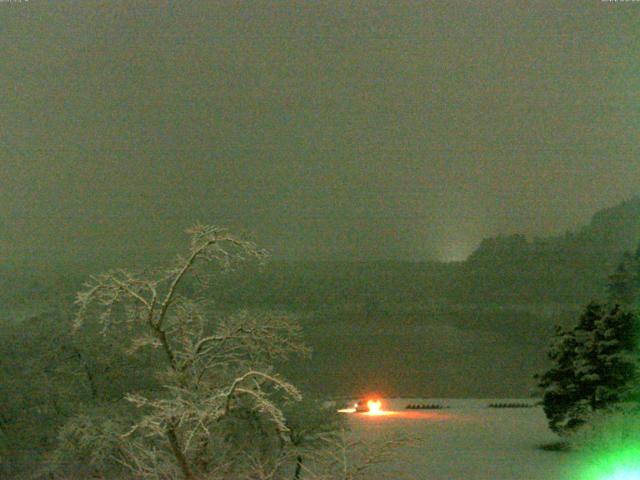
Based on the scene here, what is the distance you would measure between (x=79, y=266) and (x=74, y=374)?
2097 cm

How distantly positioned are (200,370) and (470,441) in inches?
346

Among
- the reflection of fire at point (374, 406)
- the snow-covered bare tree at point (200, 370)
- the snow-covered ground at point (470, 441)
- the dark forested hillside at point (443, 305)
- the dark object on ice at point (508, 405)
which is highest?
the dark forested hillside at point (443, 305)

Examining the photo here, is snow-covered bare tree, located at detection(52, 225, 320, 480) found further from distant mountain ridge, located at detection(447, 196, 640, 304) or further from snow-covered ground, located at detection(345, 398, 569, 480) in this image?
distant mountain ridge, located at detection(447, 196, 640, 304)

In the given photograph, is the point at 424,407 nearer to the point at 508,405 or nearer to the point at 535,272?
the point at 508,405

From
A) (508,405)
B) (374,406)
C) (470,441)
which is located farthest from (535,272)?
(470,441)

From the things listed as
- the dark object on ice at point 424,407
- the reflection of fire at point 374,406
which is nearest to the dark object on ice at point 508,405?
the dark object on ice at point 424,407

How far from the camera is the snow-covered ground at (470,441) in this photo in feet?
40.3

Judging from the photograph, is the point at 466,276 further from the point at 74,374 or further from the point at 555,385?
the point at 74,374

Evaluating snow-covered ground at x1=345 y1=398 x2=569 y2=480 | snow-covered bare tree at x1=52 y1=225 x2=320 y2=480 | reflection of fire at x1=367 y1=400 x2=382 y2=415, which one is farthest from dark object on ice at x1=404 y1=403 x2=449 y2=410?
snow-covered bare tree at x1=52 y1=225 x2=320 y2=480

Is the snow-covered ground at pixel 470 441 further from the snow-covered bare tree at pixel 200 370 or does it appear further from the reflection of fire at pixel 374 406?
the snow-covered bare tree at pixel 200 370

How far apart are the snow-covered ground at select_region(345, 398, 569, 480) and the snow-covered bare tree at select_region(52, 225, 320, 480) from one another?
2.04 metres

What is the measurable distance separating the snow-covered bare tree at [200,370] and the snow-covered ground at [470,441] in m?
2.04

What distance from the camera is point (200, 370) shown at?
24.8 feet

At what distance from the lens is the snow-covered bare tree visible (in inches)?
264
